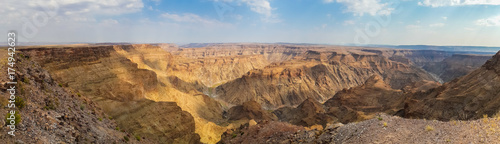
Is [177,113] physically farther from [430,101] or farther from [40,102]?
[430,101]

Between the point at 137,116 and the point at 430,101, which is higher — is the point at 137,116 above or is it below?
below

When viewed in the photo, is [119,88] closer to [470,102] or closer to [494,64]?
[470,102]

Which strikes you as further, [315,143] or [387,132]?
[315,143]

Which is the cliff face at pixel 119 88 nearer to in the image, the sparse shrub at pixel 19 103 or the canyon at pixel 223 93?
the canyon at pixel 223 93

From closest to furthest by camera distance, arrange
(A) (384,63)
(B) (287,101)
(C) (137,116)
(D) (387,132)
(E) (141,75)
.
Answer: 1. (D) (387,132)
2. (C) (137,116)
3. (E) (141,75)
4. (B) (287,101)
5. (A) (384,63)

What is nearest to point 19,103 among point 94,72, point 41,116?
point 41,116

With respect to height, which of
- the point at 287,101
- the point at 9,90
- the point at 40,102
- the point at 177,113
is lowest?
the point at 287,101

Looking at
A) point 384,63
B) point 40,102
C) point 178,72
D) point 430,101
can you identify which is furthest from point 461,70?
point 40,102
